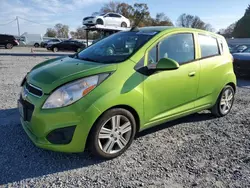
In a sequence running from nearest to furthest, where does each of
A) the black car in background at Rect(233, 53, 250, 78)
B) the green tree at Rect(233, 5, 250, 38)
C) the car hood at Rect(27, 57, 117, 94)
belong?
the car hood at Rect(27, 57, 117, 94), the black car in background at Rect(233, 53, 250, 78), the green tree at Rect(233, 5, 250, 38)

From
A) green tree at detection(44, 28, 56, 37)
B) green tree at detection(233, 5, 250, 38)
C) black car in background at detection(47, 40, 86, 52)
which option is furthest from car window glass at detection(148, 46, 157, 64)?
green tree at detection(44, 28, 56, 37)

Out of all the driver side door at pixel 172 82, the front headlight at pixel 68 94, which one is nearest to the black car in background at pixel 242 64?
the driver side door at pixel 172 82

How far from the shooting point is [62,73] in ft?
9.51

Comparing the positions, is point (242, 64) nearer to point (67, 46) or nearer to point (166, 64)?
point (166, 64)

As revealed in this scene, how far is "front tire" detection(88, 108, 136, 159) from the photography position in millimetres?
2814

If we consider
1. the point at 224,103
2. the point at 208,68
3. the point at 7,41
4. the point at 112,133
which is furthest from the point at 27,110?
the point at 7,41

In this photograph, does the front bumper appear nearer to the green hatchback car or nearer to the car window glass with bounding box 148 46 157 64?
the green hatchback car

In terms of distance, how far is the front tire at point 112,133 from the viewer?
2.81 metres

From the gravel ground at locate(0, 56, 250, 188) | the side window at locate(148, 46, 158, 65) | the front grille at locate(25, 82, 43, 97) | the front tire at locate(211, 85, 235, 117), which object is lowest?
the gravel ground at locate(0, 56, 250, 188)

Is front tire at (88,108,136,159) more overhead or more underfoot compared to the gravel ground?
more overhead

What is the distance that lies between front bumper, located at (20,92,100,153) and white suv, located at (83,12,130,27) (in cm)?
1782

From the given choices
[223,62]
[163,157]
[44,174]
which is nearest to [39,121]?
[44,174]

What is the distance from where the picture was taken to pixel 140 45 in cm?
331

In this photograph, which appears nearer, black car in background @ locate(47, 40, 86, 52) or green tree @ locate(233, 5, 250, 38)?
black car in background @ locate(47, 40, 86, 52)
